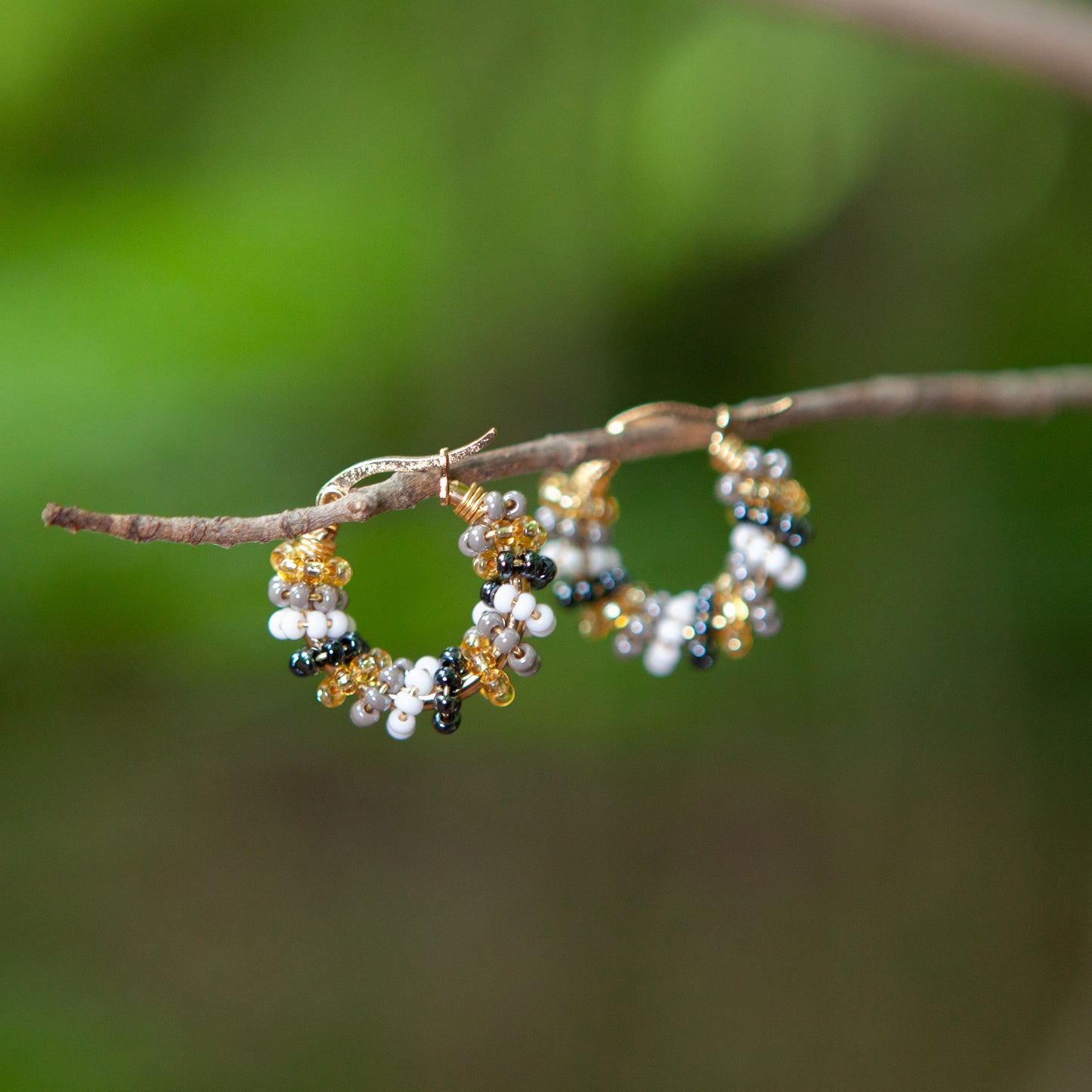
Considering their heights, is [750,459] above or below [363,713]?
above

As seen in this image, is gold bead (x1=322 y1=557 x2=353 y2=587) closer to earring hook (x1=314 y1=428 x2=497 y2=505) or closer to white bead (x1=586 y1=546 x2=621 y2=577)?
earring hook (x1=314 y1=428 x2=497 y2=505)

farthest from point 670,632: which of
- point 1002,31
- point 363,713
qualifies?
point 1002,31

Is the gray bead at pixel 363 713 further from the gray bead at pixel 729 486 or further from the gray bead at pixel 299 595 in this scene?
the gray bead at pixel 729 486

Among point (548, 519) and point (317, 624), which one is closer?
point (317, 624)

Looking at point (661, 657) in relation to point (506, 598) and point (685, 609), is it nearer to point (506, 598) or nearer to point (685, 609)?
point (685, 609)

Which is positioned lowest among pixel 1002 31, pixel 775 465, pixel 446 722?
pixel 446 722

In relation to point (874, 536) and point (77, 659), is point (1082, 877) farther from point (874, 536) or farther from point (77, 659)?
point (77, 659)
